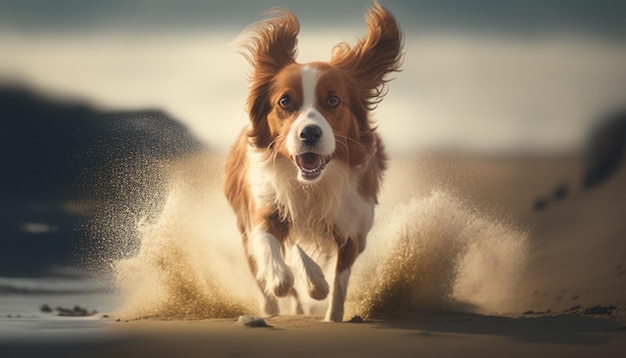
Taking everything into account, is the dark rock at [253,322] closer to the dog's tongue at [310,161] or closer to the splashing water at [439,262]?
the splashing water at [439,262]

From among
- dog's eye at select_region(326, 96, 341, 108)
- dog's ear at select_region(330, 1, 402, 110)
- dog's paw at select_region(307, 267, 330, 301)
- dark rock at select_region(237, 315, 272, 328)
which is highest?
dog's ear at select_region(330, 1, 402, 110)

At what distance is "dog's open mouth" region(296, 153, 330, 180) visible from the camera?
23.4 feet

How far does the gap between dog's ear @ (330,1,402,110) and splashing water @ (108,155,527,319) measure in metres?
1.06

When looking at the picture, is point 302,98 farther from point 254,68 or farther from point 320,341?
point 320,341

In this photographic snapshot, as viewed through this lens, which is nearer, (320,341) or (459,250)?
(320,341)

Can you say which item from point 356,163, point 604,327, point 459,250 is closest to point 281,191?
point 356,163

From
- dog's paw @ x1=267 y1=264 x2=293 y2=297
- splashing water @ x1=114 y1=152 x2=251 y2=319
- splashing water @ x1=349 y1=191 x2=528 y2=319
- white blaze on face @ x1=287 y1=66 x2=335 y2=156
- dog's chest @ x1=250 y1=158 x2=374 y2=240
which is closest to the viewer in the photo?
dog's paw @ x1=267 y1=264 x2=293 y2=297

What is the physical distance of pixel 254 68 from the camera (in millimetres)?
7613

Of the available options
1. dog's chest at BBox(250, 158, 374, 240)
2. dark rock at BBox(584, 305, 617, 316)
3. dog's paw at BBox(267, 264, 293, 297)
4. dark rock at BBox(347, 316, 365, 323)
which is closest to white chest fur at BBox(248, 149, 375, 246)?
dog's chest at BBox(250, 158, 374, 240)

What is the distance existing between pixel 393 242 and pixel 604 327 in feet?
6.18

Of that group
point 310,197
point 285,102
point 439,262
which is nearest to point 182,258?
point 310,197

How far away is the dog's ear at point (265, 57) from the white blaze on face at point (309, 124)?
1.26 ft

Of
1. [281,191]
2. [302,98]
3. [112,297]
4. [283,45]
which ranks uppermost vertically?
[283,45]

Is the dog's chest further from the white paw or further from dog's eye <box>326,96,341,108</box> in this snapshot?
the white paw
